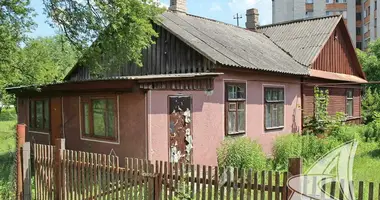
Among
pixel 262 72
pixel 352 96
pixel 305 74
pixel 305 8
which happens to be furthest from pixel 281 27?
pixel 305 8

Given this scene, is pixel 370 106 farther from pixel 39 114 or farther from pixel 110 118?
pixel 39 114

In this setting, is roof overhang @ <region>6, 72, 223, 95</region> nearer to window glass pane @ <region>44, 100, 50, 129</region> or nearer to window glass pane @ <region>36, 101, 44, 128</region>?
window glass pane @ <region>44, 100, 50, 129</region>

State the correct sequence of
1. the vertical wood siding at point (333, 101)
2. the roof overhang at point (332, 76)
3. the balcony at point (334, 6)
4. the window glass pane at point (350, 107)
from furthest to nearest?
the balcony at point (334, 6) → the window glass pane at point (350, 107) → the roof overhang at point (332, 76) → the vertical wood siding at point (333, 101)

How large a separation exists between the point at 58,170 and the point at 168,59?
7.13 metres

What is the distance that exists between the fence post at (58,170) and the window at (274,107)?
8.74 m

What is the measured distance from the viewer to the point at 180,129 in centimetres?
993

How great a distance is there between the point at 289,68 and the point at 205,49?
460 centimetres

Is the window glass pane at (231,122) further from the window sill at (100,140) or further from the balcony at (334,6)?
the balcony at (334,6)

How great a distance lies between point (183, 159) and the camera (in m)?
10.1

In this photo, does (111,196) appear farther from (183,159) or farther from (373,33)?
(373,33)

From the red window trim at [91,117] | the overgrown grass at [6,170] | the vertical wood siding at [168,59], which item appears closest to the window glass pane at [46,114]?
the overgrown grass at [6,170]

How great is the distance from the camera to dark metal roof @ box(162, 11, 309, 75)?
1193 cm

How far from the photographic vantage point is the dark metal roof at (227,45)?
11930 millimetres

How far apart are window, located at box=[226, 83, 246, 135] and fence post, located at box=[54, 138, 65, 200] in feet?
20.6
